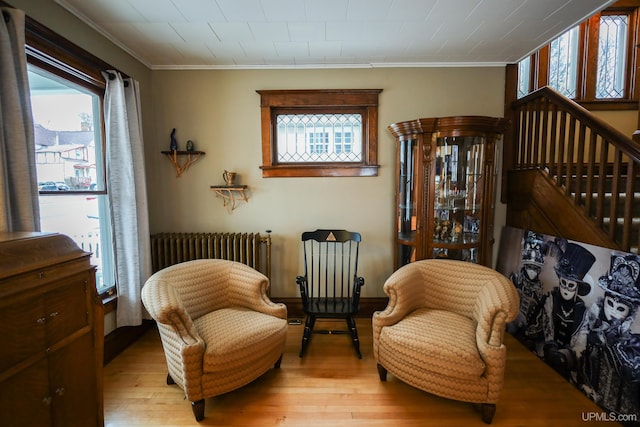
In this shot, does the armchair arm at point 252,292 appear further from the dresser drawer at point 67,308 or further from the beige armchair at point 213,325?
the dresser drawer at point 67,308

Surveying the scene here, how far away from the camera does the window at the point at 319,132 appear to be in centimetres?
290

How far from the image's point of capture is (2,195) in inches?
57.3

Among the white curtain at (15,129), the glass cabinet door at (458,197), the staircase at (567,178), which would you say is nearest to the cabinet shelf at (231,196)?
the white curtain at (15,129)

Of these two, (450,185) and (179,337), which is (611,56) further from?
(179,337)

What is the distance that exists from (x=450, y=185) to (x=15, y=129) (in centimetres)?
300

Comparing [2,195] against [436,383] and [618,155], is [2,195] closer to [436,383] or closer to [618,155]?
[436,383]

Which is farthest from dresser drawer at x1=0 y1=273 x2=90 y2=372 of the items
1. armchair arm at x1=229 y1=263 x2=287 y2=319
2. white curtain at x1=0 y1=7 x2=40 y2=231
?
armchair arm at x1=229 y1=263 x2=287 y2=319

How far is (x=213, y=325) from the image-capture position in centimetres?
194

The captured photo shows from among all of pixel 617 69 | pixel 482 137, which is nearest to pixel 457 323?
pixel 482 137

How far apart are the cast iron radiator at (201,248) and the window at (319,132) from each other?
0.74m

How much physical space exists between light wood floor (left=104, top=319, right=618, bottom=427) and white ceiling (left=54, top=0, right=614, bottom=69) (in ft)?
8.57

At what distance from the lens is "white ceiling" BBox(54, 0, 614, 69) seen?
197 centimetres

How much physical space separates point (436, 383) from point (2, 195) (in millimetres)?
2602

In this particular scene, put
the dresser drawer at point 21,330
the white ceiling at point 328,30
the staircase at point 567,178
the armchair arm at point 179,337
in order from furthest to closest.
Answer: the white ceiling at point 328,30
the staircase at point 567,178
the armchair arm at point 179,337
the dresser drawer at point 21,330
